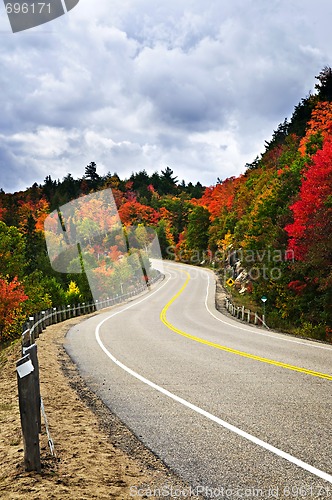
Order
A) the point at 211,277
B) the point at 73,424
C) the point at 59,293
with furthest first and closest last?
the point at 211,277 < the point at 59,293 < the point at 73,424

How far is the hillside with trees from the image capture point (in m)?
24.0

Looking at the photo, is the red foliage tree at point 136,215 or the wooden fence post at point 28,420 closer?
the wooden fence post at point 28,420

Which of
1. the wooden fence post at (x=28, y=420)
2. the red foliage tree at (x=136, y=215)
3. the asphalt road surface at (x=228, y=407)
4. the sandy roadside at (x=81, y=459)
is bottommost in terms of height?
the asphalt road surface at (x=228, y=407)

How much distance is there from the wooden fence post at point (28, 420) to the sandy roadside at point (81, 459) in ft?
0.44

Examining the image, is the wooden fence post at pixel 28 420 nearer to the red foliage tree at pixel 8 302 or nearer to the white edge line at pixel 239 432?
the white edge line at pixel 239 432

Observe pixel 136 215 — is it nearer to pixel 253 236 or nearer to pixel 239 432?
pixel 253 236

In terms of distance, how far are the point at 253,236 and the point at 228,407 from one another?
3706 centimetres

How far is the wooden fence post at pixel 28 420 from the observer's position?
4.25 meters

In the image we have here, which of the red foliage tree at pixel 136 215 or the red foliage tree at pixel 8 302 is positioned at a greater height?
the red foliage tree at pixel 136 215

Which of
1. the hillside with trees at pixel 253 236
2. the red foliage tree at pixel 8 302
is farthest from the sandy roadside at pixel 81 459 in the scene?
the red foliage tree at pixel 8 302

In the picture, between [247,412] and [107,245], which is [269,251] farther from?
[107,245]

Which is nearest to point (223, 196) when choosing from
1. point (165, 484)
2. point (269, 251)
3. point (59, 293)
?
point (59, 293)

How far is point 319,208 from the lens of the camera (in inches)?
910

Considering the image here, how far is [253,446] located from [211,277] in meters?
60.0
